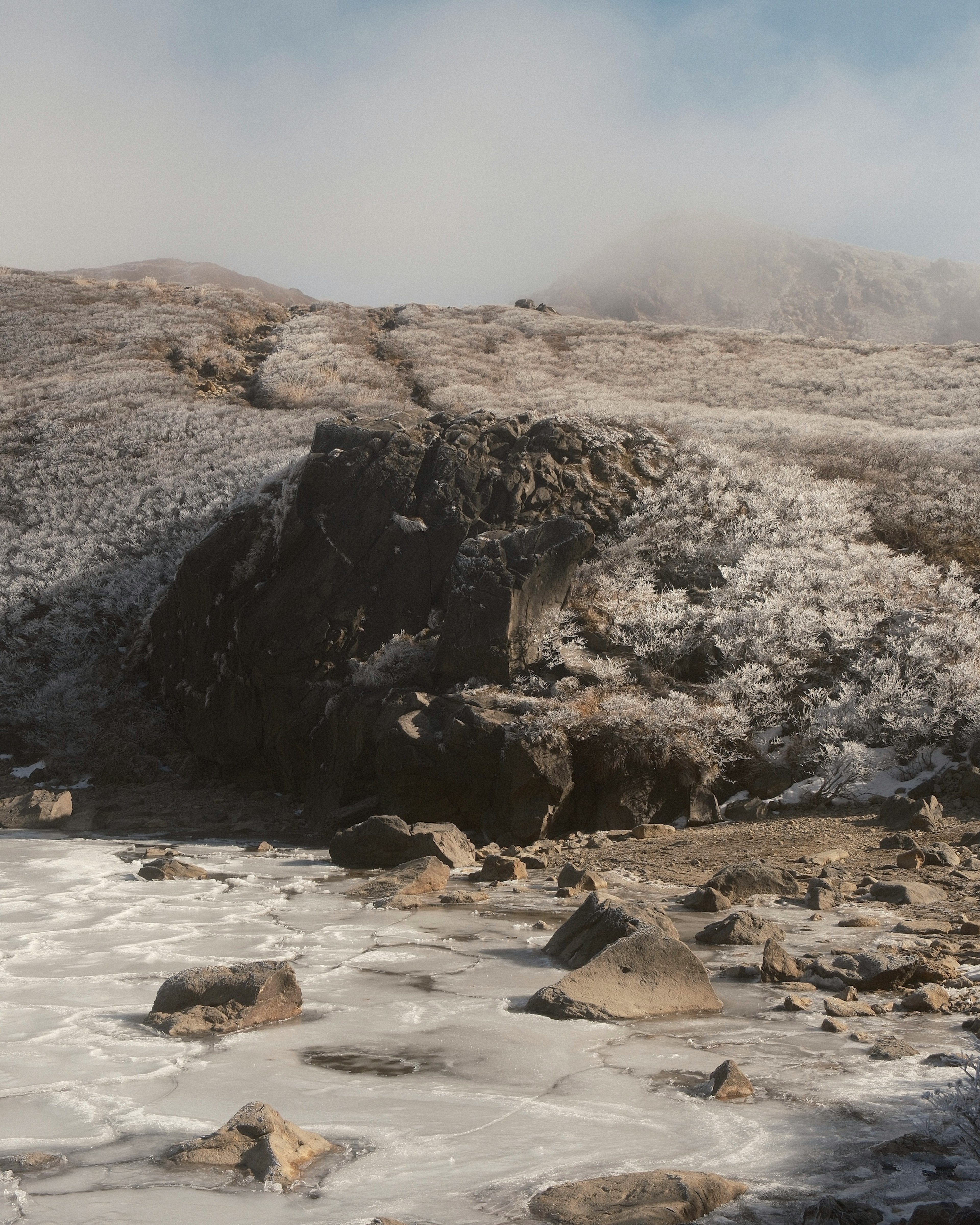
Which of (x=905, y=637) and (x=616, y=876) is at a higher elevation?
(x=905, y=637)

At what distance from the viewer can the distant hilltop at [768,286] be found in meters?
122

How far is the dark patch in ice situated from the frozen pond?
0.02 m

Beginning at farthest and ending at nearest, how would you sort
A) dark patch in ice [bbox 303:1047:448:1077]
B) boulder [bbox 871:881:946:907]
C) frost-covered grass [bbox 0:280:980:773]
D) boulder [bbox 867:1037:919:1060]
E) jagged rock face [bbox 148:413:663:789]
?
jagged rock face [bbox 148:413:663:789] < frost-covered grass [bbox 0:280:980:773] < boulder [bbox 871:881:946:907] < dark patch in ice [bbox 303:1047:448:1077] < boulder [bbox 867:1037:919:1060]

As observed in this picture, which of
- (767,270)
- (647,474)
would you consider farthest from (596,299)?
(647,474)

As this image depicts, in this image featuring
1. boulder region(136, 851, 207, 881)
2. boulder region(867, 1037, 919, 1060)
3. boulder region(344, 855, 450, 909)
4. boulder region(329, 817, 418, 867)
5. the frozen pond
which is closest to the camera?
the frozen pond

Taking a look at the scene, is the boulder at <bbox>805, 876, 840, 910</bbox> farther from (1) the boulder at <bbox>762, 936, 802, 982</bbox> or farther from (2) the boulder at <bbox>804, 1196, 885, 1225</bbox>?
(2) the boulder at <bbox>804, 1196, 885, 1225</bbox>

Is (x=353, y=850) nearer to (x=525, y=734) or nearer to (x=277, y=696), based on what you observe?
(x=525, y=734)

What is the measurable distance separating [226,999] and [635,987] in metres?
2.68

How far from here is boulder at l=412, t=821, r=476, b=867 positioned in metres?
12.1

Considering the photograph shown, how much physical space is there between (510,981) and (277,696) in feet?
38.8

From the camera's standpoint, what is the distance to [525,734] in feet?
46.1

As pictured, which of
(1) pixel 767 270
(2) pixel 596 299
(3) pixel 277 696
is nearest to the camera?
(3) pixel 277 696

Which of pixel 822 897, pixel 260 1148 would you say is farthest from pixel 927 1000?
pixel 260 1148


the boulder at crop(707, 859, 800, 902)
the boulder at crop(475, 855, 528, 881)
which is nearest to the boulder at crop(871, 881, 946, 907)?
the boulder at crop(707, 859, 800, 902)
